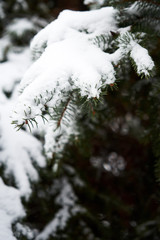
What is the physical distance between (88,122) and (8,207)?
697 mm

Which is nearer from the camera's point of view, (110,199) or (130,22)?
(130,22)

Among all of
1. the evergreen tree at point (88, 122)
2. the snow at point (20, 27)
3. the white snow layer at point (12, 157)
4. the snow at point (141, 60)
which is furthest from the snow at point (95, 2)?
the snow at point (20, 27)

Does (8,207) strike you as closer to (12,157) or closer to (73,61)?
(12,157)

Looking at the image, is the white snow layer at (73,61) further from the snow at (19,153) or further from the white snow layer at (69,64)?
the snow at (19,153)

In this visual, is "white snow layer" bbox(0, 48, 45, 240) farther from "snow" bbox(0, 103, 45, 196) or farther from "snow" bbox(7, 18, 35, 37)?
"snow" bbox(7, 18, 35, 37)

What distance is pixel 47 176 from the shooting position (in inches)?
54.5

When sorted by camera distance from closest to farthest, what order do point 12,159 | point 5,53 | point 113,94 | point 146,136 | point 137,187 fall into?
point 146,136 → point 12,159 → point 113,94 → point 5,53 → point 137,187

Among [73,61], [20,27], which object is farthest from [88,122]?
[20,27]

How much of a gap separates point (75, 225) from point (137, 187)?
0.84 m

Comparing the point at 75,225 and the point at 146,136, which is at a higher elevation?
the point at 146,136

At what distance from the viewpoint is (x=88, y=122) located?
1.32 m

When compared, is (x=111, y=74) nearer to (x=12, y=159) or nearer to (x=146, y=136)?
(x=146, y=136)

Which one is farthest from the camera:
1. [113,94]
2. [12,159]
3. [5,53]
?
[5,53]

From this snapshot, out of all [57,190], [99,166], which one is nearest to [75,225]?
[57,190]
